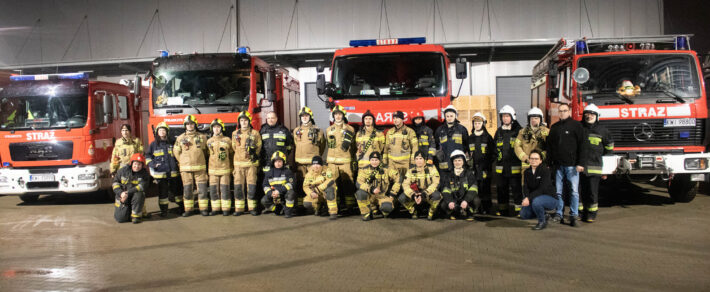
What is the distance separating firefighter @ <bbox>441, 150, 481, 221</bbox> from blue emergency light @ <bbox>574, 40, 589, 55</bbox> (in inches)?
120

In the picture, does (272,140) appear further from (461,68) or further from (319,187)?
(461,68)

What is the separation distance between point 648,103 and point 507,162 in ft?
8.59

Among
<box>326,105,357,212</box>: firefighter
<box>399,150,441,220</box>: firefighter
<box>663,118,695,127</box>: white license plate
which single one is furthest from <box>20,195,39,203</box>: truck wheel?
<box>663,118,695,127</box>: white license plate

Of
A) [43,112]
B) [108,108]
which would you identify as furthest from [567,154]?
[43,112]

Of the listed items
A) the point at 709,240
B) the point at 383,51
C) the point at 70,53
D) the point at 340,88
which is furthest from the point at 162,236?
the point at 70,53

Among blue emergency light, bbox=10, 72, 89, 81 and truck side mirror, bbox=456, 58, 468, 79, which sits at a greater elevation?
blue emergency light, bbox=10, 72, 89, 81

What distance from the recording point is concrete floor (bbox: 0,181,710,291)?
16.8ft

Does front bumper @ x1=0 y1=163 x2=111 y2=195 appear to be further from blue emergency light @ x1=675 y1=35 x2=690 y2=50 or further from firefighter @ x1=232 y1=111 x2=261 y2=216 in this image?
blue emergency light @ x1=675 y1=35 x2=690 y2=50

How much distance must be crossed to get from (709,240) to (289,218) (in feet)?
19.6

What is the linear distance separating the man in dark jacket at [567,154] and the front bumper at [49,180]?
8565 mm

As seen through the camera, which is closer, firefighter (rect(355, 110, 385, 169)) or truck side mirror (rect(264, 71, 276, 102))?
firefighter (rect(355, 110, 385, 169))

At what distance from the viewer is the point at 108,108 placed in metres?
10.5

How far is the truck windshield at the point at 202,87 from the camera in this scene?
9898mm

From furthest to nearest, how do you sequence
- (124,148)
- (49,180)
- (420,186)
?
(49,180) < (124,148) < (420,186)
